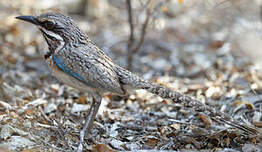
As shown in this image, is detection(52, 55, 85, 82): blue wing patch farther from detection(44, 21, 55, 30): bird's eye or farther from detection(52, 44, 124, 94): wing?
detection(44, 21, 55, 30): bird's eye

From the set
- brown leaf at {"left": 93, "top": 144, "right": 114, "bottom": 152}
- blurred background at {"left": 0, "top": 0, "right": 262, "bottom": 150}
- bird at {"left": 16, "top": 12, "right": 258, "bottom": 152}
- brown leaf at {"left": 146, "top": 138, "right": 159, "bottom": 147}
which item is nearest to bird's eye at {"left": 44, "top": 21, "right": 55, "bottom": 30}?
bird at {"left": 16, "top": 12, "right": 258, "bottom": 152}

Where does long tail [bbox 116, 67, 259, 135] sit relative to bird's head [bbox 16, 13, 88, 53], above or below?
below

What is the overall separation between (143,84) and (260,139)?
184cm

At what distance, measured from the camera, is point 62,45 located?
17.6 ft

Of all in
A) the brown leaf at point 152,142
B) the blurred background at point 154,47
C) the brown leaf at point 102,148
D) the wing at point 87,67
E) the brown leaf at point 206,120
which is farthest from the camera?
the blurred background at point 154,47

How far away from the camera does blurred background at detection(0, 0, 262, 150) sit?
729cm

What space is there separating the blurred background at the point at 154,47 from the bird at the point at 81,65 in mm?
335

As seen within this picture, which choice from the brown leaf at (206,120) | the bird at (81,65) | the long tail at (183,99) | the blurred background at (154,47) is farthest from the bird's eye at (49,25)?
the brown leaf at (206,120)

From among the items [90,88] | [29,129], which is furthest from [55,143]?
[90,88]

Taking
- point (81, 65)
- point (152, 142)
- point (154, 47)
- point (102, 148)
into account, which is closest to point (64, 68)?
point (81, 65)

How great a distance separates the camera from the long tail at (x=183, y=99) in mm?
5133

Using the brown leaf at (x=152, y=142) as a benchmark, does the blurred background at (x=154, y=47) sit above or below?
above

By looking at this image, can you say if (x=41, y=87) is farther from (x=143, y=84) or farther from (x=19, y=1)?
(x=19, y=1)

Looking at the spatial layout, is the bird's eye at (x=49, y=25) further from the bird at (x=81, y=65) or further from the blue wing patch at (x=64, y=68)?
the blue wing patch at (x=64, y=68)
